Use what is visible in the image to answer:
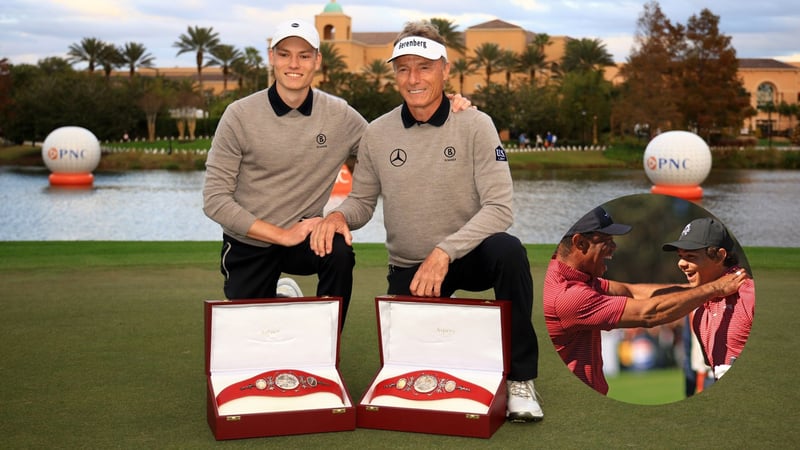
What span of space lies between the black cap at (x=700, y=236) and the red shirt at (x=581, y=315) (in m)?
0.32

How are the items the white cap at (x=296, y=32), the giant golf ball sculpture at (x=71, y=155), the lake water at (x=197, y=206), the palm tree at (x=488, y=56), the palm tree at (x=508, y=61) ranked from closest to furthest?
the white cap at (x=296, y=32), the lake water at (x=197, y=206), the giant golf ball sculpture at (x=71, y=155), the palm tree at (x=488, y=56), the palm tree at (x=508, y=61)

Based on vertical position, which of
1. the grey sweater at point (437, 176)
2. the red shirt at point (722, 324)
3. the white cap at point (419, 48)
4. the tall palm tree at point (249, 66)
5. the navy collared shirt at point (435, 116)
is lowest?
the red shirt at point (722, 324)

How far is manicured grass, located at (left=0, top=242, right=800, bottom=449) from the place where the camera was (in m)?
3.72

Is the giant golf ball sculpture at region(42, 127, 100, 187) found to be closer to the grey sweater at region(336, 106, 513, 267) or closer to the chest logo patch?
the grey sweater at region(336, 106, 513, 267)

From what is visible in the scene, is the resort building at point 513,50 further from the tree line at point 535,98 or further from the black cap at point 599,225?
the black cap at point 599,225

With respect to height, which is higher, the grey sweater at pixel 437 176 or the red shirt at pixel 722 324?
the grey sweater at pixel 437 176

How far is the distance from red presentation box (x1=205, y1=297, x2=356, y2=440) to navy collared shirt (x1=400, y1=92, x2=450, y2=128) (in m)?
0.98

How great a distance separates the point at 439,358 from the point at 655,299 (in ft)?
3.12

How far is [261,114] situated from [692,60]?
69186 millimetres

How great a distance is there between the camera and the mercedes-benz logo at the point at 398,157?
464 centimetres

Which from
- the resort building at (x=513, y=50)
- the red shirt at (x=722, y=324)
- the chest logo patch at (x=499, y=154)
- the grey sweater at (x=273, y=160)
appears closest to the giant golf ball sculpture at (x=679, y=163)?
the grey sweater at (x=273, y=160)

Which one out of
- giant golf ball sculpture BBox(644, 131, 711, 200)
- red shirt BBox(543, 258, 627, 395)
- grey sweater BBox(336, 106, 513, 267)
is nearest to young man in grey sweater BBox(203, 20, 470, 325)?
grey sweater BBox(336, 106, 513, 267)

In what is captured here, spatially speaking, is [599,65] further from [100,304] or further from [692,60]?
[100,304]

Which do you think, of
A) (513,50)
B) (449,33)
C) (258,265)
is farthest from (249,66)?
(258,265)
